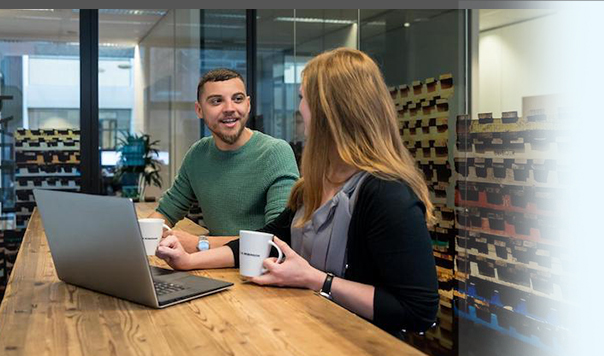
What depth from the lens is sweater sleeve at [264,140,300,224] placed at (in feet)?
8.00

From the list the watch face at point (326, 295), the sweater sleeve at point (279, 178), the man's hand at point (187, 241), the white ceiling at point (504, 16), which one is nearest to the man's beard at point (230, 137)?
the sweater sleeve at point (279, 178)

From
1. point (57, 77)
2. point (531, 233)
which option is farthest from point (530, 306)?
point (57, 77)

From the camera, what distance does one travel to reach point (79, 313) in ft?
4.67

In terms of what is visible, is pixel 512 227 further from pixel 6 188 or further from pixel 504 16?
pixel 6 188

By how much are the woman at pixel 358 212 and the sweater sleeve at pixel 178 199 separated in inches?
36.9

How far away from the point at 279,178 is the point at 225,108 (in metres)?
0.33

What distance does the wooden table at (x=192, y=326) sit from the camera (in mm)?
1191

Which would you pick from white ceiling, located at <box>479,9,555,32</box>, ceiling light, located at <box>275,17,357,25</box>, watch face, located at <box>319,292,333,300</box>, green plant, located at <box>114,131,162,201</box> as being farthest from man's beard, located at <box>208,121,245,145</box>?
green plant, located at <box>114,131,162,201</box>

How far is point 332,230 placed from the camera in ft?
5.49

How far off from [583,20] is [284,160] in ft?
3.48

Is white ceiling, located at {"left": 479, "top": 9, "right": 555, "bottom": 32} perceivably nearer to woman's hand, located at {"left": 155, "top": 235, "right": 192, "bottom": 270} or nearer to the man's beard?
the man's beard

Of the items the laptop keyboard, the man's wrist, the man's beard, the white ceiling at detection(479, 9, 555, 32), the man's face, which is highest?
the white ceiling at detection(479, 9, 555, 32)

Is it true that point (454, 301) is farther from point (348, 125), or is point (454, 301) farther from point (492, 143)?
point (348, 125)

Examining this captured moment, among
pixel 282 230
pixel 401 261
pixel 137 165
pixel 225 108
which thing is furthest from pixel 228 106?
pixel 137 165
